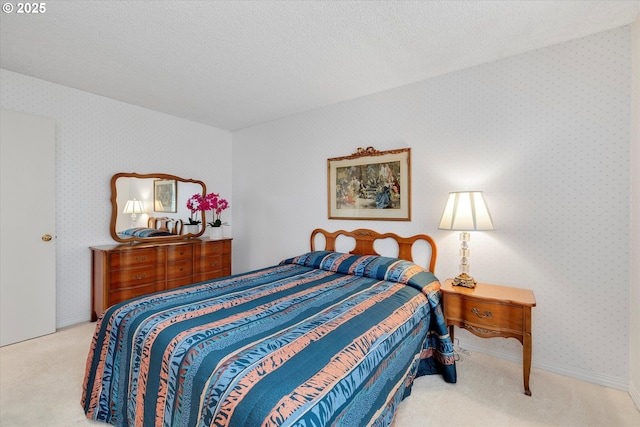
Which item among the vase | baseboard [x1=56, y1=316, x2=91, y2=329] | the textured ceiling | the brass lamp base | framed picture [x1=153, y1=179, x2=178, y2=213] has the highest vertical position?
the textured ceiling

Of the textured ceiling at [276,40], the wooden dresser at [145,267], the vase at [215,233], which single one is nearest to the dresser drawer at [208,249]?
the wooden dresser at [145,267]

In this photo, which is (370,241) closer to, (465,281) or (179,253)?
(465,281)

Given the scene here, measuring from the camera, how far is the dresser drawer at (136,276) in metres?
3.02

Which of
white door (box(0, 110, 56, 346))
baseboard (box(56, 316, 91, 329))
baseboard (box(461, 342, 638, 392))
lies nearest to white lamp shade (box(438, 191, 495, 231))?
baseboard (box(461, 342, 638, 392))

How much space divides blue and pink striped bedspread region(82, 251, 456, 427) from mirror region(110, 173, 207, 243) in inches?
77.6

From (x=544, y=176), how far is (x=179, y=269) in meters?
3.85

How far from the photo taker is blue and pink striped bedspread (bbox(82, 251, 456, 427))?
102 cm

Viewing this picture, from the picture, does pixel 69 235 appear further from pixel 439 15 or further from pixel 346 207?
pixel 439 15

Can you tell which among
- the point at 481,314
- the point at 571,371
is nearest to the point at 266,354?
the point at 481,314

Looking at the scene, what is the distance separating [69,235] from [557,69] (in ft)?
15.6

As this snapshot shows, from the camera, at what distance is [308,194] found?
3.64 meters

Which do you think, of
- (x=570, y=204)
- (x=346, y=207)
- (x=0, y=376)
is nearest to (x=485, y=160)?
(x=570, y=204)

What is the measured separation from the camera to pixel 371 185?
10.2 feet

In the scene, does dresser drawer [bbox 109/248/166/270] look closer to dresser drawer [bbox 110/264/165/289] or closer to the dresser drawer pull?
dresser drawer [bbox 110/264/165/289]
